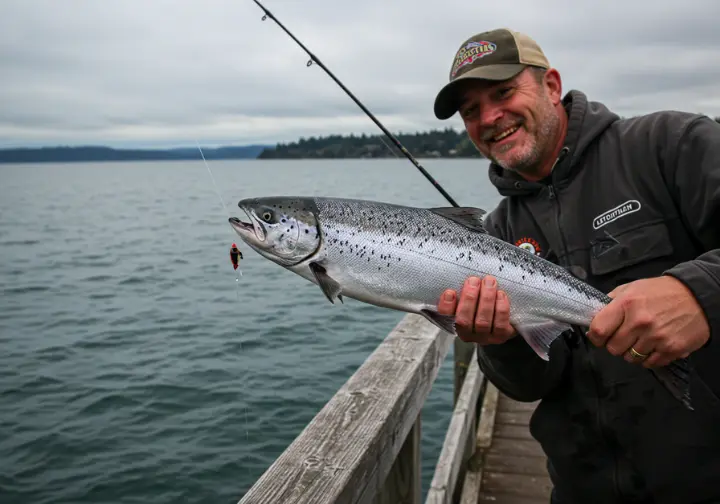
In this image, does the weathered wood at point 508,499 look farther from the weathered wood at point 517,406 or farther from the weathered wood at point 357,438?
the weathered wood at point 357,438

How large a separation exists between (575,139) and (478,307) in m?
1.10

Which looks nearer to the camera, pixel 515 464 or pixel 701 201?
pixel 701 201

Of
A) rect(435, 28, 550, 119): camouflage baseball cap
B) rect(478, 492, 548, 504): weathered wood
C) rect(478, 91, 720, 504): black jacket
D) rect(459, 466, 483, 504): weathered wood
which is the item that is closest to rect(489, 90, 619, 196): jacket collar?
rect(478, 91, 720, 504): black jacket

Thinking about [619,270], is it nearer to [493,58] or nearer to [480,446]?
[493,58]

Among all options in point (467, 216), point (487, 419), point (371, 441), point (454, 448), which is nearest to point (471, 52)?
point (467, 216)

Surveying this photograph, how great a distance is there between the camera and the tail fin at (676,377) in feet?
8.10

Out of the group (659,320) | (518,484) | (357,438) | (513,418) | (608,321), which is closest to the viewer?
(659,320)

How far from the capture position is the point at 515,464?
20.7ft

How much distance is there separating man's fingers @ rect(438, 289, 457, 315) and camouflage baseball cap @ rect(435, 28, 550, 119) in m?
1.23

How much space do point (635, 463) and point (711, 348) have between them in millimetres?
688

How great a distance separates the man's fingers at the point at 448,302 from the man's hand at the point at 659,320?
77 centimetres

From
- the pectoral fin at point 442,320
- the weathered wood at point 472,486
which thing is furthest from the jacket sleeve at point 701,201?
the weathered wood at point 472,486

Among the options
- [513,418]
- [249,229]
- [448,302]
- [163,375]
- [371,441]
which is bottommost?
[163,375]

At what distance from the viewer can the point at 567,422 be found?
3096mm
